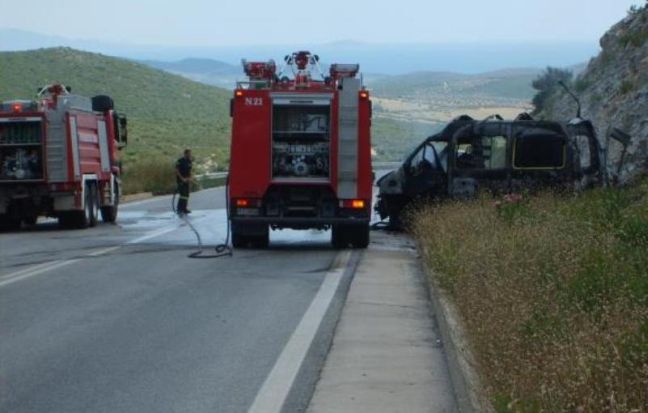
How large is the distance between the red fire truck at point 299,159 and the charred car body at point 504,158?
3.05 meters

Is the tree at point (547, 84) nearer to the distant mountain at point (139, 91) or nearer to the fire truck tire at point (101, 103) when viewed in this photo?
the fire truck tire at point (101, 103)

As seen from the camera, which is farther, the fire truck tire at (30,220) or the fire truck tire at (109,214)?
the fire truck tire at (109,214)

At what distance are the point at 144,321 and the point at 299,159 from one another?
362 inches

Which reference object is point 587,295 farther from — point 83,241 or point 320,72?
point 83,241

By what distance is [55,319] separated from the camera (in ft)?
43.1

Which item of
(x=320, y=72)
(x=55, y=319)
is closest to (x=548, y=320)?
(x=55, y=319)

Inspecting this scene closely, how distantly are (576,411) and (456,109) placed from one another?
273 ft

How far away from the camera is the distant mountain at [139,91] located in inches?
3658

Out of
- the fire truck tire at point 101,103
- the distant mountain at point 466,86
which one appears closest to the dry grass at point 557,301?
the fire truck tire at point 101,103

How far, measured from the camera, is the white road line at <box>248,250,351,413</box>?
914 cm

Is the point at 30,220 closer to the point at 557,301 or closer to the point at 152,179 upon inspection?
the point at 152,179

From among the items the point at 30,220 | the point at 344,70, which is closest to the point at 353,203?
the point at 344,70

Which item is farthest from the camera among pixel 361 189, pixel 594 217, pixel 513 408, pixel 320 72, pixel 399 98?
pixel 399 98

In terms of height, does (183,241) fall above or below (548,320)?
below
